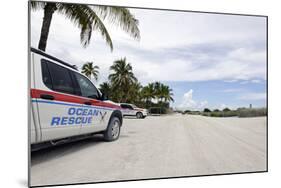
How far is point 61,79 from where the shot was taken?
3578mm

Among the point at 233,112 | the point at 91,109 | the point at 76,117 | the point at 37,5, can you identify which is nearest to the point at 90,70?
the point at 91,109

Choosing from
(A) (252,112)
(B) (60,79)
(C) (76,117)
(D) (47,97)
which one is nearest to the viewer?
(D) (47,97)

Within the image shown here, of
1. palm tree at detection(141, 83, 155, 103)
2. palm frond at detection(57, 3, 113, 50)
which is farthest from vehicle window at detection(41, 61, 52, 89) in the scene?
palm tree at detection(141, 83, 155, 103)

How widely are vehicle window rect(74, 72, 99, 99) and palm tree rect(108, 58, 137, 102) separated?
0.24 meters

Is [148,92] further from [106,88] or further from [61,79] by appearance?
[61,79]

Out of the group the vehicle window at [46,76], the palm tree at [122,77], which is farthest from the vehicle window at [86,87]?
the vehicle window at [46,76]

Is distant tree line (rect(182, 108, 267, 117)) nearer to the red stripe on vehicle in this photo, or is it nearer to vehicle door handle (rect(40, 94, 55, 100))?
the red stripe on vehicle

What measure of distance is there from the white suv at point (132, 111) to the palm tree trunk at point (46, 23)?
3.91 feet

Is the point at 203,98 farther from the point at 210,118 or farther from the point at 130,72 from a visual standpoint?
the point at 130,72

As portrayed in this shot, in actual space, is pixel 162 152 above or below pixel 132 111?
below

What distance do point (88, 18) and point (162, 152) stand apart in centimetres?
192

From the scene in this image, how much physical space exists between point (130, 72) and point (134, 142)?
0.90 meters

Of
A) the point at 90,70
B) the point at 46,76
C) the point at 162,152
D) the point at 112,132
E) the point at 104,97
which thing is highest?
the point at 90,70

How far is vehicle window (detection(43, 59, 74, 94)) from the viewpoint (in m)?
3.51
